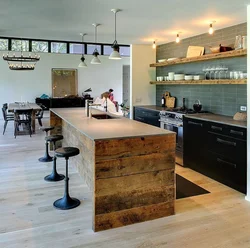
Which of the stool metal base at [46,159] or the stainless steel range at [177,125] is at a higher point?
the stainless steel range at [177,125]

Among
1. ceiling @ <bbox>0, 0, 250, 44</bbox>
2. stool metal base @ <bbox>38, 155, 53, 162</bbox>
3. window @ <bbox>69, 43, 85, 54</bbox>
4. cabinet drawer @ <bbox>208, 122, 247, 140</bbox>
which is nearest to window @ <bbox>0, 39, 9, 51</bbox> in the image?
window @ <bbox>69, 43, 85, 54</bbox>

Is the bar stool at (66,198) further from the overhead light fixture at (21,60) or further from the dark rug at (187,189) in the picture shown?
the overhead light fixture at (21,60)

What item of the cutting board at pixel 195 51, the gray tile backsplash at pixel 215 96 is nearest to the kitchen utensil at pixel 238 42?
the gray tile backsplash at pixel 215 96

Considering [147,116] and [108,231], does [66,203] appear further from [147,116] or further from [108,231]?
[147,116]

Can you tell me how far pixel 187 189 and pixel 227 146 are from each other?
2.72 ft

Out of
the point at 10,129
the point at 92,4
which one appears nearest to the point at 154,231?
the point at 92,4

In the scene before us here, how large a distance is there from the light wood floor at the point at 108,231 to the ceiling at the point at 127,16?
247 centimetres

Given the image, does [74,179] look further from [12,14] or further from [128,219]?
[12,14]

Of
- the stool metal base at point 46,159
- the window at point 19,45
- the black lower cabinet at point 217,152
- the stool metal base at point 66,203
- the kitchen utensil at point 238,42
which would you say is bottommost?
the stool metal base at point 66,203

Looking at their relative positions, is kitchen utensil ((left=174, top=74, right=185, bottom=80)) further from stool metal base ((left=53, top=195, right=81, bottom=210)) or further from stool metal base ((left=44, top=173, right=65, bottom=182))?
stool metal base ((left=53, top=195, right=81, bottom=210))

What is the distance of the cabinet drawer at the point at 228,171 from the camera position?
3.70 meters

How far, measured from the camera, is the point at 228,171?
3947mm

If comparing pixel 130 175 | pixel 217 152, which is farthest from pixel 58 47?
pixel 130 175

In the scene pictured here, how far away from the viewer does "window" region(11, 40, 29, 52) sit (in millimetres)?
10945
